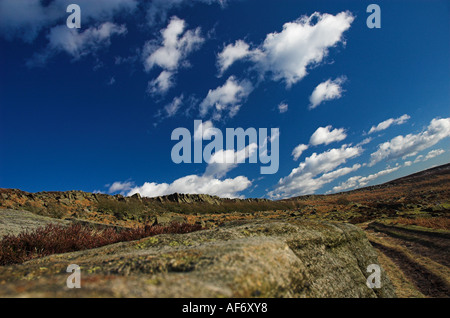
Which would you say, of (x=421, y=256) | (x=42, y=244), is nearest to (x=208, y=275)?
(x=42, y=244)

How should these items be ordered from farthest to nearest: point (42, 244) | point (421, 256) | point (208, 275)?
point (421, 256)
point (42, 244)
point (208, 275)

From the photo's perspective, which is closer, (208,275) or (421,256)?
(208,275)

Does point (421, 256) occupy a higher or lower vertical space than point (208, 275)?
lower

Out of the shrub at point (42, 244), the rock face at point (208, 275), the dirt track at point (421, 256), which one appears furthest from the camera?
the dirt track at point (421, 256)

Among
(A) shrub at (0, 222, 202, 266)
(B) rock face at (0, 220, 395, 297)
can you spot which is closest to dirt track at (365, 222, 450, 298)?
(B) rock face at (0, 220, 395, 297)

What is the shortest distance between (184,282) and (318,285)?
1.64m

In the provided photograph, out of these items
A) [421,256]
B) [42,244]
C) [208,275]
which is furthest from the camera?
[421,256]

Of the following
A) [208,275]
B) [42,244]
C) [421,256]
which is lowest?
[421,256]

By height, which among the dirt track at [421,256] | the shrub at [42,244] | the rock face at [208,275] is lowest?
the dirt track at [421,256]

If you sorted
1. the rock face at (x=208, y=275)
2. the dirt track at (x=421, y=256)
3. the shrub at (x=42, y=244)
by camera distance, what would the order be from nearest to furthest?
the rock face at (x=208, y=275)
the shrub at (x=42, y=244)
the dirt track at (x=421, y=256)

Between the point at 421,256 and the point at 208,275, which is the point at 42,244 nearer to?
the point at 208,275

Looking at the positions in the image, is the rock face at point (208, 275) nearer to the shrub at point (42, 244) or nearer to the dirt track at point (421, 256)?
the shrub at point (42, 244)

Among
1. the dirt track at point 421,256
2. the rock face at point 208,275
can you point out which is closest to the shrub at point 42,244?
the rock face at point 208,275
